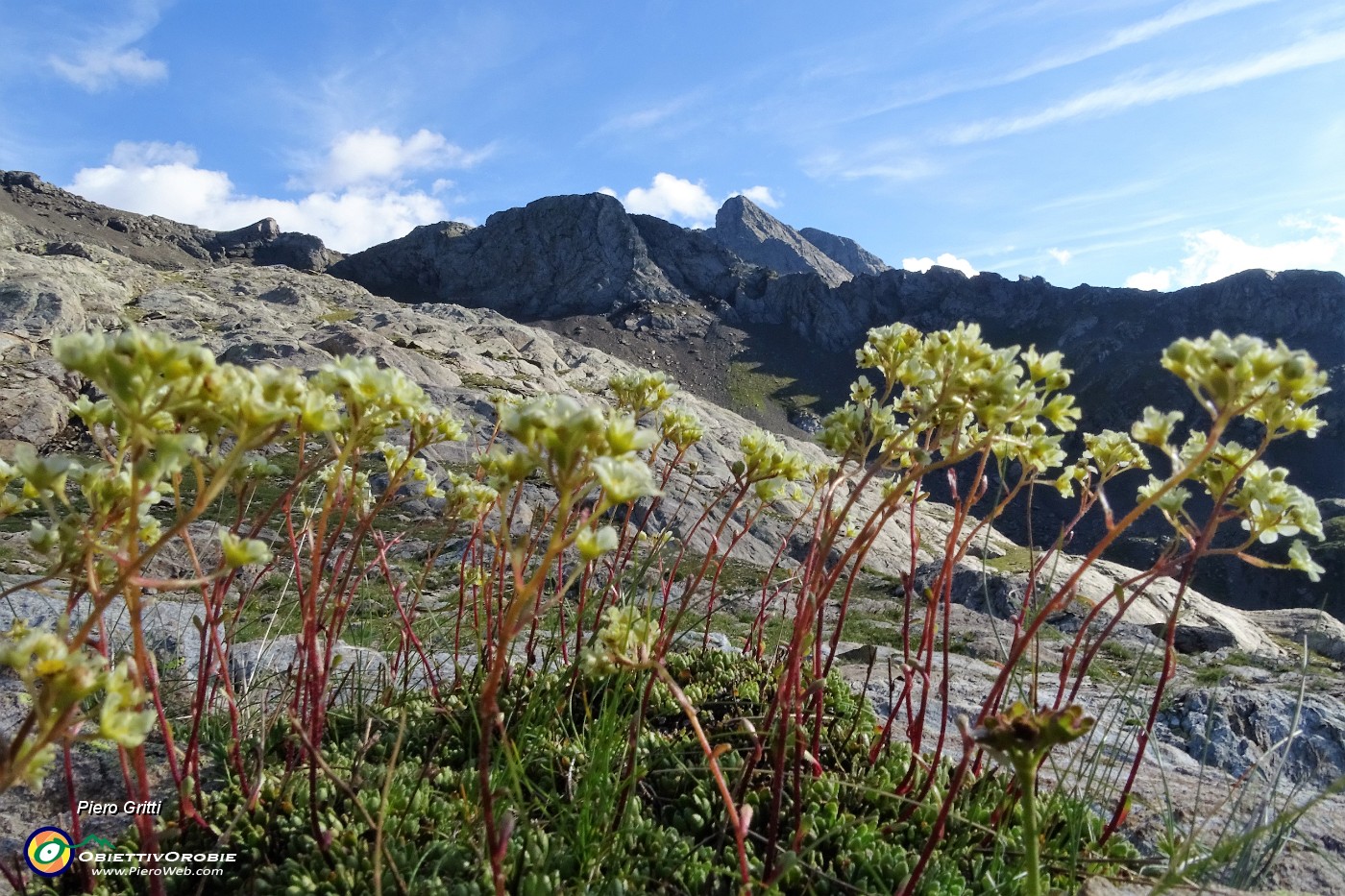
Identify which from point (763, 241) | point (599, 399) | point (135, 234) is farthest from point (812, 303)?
point (135, 234)

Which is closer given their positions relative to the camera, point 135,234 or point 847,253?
point 135,234

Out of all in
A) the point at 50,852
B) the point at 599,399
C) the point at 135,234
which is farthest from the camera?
the point at 135,234

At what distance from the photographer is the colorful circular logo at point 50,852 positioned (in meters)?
2.09

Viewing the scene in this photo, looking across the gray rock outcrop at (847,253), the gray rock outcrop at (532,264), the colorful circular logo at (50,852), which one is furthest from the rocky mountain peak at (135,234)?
the gray rock outcrop at (847,253)

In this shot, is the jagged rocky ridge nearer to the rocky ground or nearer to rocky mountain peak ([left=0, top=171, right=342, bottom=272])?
the rocky ground

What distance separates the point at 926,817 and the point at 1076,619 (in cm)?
2214

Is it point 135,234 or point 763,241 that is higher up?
point 763,241

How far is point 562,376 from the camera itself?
62.8m

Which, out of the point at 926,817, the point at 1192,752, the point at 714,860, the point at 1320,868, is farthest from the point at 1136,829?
the point at 1192,752

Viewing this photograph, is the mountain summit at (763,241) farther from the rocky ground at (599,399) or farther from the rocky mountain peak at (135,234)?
the rocky mountain peak at (135,234)

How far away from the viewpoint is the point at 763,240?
550 feet

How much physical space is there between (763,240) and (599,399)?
5003 inches

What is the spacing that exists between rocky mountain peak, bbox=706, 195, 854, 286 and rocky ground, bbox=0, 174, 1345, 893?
6151 centimetres

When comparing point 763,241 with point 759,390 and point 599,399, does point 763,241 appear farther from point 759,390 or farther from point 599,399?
point 599,399
